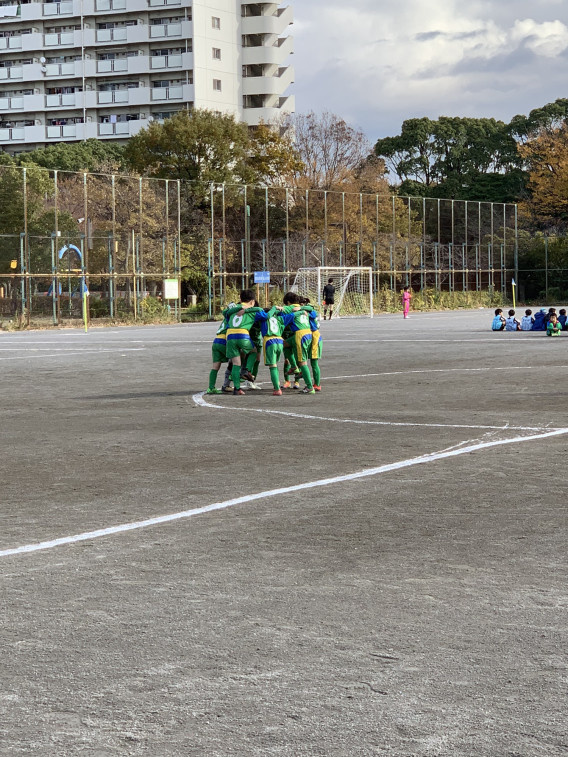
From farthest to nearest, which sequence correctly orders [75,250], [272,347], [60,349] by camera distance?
[75,250]
[60,349]
[272,347]

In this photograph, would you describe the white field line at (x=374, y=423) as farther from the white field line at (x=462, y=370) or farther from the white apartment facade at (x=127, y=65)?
the white apartment facade at (x=127, y=65)

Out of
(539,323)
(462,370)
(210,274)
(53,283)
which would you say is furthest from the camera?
(210,274)

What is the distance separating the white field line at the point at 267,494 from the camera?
718 centimetres

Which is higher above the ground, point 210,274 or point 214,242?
point 214,242

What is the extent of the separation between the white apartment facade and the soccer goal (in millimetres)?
34915

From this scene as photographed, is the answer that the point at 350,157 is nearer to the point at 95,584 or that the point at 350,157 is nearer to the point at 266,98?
the point at 266,98

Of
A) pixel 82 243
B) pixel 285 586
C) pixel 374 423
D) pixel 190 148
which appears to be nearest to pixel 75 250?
pixel 82 243

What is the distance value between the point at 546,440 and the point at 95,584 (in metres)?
6.64

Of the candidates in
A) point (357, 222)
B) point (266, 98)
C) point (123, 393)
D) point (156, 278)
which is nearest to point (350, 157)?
point (357, 222)

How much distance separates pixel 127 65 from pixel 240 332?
8203 cm

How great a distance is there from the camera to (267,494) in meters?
8.86

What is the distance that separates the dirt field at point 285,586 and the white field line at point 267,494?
32 mm

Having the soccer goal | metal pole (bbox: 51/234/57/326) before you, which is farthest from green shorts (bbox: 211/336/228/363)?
the soccer goal

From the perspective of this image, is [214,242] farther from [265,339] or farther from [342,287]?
[265,339]
